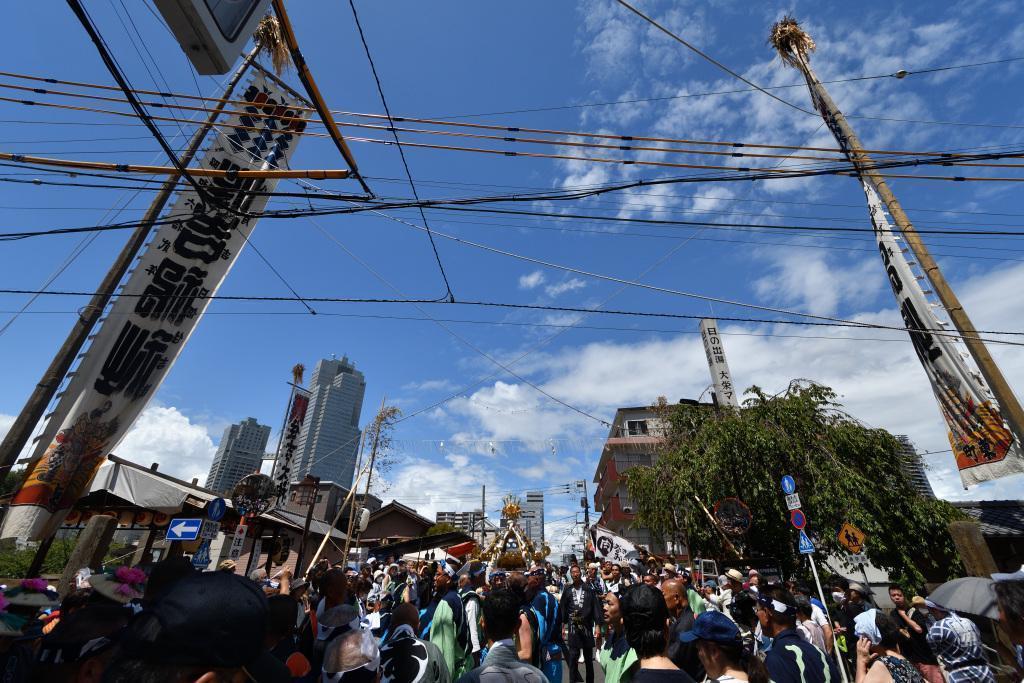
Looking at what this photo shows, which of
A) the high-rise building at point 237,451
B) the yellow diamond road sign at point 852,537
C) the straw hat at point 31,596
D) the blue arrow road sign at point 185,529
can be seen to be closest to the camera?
the straw hat at point 31,596

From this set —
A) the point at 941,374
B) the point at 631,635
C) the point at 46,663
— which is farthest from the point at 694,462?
the point at 46,663

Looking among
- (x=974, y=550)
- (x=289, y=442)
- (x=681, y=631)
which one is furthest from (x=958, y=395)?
(x=289, y=442)

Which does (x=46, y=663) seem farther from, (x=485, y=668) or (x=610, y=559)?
(x=610, y=559)

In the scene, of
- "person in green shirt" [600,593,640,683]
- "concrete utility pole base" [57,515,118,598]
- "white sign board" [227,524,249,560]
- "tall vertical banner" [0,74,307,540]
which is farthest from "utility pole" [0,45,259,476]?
"person in green shirt" [600,593,640,683]

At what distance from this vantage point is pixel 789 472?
15539mm

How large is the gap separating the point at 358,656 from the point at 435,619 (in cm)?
251

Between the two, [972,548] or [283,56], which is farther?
[283,56]

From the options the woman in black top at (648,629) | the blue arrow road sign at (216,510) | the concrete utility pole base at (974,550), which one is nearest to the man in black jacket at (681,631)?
the woman in black top at (648,629)

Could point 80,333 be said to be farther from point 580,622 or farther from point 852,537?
point 852,537

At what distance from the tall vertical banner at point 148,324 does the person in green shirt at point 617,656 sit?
Result: 7062mm

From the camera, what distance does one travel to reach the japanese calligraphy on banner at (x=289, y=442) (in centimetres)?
1536

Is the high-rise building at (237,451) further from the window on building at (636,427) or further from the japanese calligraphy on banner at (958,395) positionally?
the japanese calligraphy on banner at (958,395)

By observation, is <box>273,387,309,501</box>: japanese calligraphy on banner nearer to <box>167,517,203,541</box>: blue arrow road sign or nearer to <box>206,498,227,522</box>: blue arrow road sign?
<box>167,517,203,541</box>: blue arrow road sign

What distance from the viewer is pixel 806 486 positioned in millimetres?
15000
